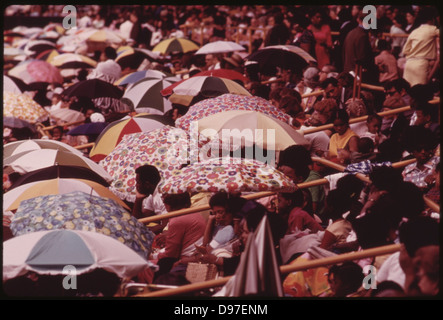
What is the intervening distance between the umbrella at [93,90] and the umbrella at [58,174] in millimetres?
6581

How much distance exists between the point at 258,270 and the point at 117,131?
5395 millimetres

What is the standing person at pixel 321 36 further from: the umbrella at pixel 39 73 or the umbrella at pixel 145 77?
the umbrella at pixel 39 73

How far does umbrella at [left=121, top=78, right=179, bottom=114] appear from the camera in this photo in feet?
43.4

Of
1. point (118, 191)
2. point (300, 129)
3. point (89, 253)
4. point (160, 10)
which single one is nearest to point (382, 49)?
point (300, 129)

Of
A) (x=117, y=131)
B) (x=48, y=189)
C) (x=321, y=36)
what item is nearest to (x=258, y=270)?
(x=48, y=189)

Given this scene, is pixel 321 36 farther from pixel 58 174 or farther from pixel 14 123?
pixel 58 174

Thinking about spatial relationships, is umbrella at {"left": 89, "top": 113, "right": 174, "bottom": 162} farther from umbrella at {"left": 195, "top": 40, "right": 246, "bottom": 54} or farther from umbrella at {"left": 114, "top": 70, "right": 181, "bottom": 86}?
umbrella at {"left": 195, "top": 40, "right": 246, "bottom": 54}

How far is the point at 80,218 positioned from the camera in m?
6.20

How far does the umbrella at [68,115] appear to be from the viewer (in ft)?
45.4

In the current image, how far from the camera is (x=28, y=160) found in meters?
8.50

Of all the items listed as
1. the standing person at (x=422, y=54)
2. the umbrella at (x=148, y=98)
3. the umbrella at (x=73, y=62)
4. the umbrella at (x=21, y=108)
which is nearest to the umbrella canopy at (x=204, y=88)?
the umbrella at (x=148, y=98)

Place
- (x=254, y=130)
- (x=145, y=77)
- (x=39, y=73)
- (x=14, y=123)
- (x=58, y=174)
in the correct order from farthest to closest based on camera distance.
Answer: (x=39, y=73), (x=145, y=77), (x=14, y=123), (x=254, y=130), (x=58, y=174)

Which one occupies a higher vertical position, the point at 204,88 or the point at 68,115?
the point at 204,88

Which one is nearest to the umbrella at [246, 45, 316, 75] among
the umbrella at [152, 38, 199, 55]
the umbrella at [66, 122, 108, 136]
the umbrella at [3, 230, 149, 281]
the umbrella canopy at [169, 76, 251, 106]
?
the umbrella canopy at [169, 76, 251, 106]
